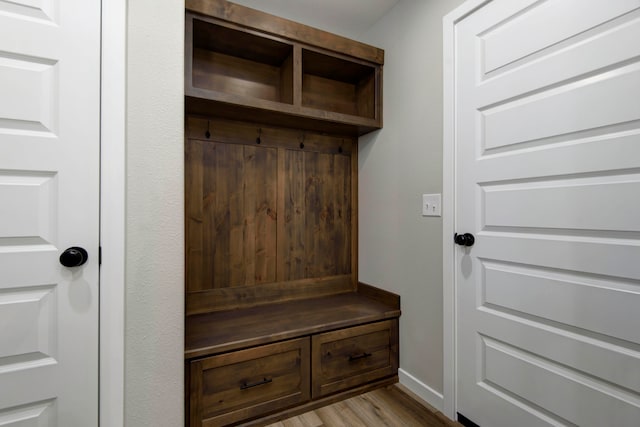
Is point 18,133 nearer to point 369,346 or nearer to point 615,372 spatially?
point 369,346

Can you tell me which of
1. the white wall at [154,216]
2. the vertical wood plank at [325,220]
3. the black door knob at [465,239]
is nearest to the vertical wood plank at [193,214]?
the white wall at [154,216]

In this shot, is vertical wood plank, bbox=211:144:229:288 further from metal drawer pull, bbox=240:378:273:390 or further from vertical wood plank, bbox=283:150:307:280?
metal drawer pull, bbox=240:378:273:390

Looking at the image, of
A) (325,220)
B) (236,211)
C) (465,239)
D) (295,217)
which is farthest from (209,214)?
(465,239)

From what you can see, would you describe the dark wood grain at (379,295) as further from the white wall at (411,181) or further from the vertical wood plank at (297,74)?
the vertical wood plank at (297,74)

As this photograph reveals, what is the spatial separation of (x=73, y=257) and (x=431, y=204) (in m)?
1.69

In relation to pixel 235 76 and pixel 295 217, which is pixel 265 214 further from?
pixel 235 76

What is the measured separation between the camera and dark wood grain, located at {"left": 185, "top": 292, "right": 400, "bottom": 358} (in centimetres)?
150

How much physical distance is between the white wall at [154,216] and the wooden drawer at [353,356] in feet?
2.42

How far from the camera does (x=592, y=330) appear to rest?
1.10 meters

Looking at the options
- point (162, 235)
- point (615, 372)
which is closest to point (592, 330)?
point (615, 372)

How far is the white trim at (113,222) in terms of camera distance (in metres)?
1.15

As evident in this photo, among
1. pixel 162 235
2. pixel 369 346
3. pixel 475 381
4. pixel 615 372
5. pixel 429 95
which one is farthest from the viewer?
pixel 369 346

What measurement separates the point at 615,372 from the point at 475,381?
591 mm

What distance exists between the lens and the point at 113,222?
1148mm
